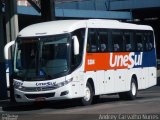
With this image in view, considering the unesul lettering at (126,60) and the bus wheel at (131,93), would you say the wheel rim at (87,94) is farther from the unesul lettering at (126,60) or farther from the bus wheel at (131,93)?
the bus wheel at (131,93)

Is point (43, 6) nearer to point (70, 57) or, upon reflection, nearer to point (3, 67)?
point (3, 67)

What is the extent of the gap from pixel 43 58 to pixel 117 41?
4.65 meters

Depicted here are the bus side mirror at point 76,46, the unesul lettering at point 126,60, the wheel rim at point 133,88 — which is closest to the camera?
the bus side mirror at point 76,46

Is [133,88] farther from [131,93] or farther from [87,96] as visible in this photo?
[87,96]

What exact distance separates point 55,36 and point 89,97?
8.92ft

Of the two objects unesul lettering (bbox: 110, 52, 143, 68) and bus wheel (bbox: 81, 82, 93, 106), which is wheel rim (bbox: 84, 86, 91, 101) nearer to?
bus wheel (bbox: 81, 82, 93, 106)

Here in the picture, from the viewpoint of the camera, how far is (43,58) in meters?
21.9

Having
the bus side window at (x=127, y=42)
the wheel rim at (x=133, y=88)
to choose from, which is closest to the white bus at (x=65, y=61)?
the bus side window at (x=127, y=42)

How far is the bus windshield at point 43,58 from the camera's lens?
21766mm

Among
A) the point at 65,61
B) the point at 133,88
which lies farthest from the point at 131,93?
the point at 65,61

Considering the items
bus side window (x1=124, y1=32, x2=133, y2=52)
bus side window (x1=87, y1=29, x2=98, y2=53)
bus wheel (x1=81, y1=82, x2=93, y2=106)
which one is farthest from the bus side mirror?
bus side window (x1=124, y1=32, x2=133, y2=52)

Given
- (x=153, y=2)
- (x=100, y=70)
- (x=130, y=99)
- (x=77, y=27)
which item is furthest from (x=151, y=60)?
(x=153, y=2)

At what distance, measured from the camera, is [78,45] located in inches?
861

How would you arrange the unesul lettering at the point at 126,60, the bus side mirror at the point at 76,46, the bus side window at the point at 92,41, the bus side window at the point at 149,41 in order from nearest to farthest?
the bus side mirror at the point at 76,46
the bus side window at the point at 92,41
the unesul lettering at the point at 126,60
the bus side window at the point at 149,41
